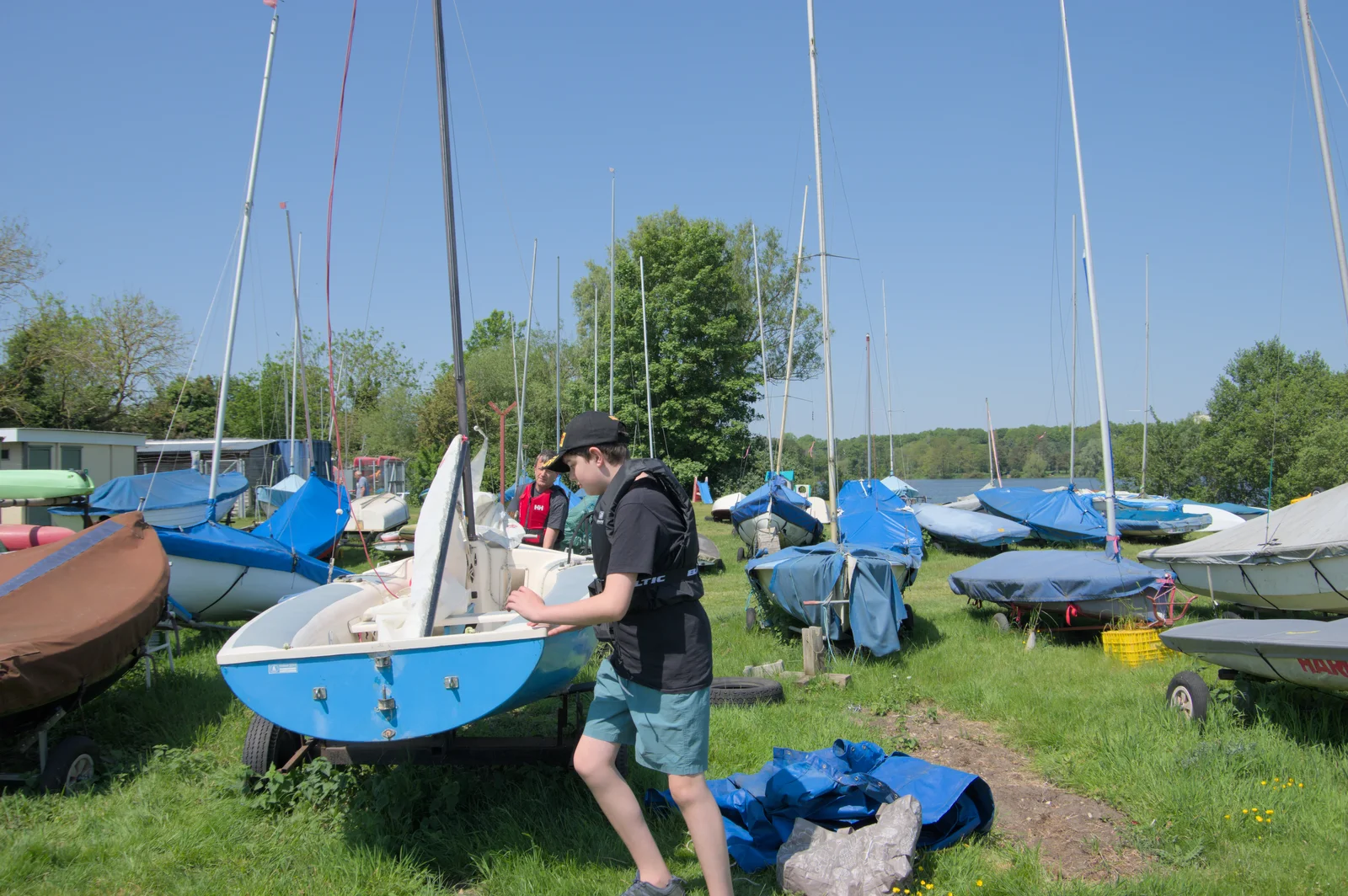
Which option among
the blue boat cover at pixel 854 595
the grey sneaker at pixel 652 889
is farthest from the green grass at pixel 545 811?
the blue boat cover at pixel 854 595

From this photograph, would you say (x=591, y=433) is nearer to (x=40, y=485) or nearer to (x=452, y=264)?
(x=452, y=264)

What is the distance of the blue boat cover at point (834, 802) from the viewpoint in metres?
3.97

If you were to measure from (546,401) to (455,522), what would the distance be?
3967 cm

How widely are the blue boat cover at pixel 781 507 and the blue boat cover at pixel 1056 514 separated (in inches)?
217

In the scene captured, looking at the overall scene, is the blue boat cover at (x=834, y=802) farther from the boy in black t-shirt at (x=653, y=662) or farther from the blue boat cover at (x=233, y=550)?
the blue boat cover at (x=233, y=550)

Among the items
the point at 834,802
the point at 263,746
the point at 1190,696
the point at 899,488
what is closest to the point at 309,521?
the point at 263,746

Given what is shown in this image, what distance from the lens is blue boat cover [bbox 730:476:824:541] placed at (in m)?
16.0

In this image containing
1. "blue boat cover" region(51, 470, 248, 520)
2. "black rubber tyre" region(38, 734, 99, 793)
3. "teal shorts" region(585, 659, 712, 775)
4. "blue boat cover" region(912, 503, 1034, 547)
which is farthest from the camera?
"blue boat cover" region(912, 503, 1034, 547)

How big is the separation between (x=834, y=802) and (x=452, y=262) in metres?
3.77

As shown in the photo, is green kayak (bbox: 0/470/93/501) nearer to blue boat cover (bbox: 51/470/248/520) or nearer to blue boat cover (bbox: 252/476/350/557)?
blue boat cover (bbox: 252/476/350/557)

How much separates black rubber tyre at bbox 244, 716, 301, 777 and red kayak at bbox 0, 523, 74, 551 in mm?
4235

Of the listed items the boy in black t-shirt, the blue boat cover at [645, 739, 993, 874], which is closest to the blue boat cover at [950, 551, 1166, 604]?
the blue boat cover at [645, 739, 993, 874]

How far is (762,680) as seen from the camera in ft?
22.8

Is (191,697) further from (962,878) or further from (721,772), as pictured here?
(962,878)
